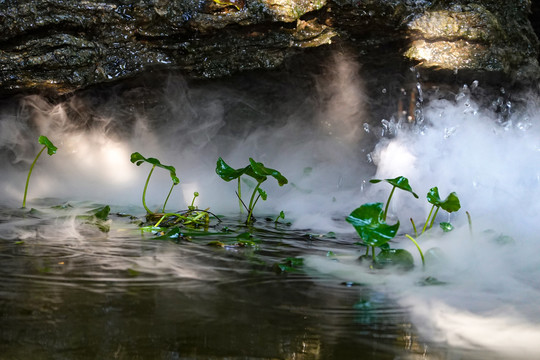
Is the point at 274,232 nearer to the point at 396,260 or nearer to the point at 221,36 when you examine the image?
the point at 396,260

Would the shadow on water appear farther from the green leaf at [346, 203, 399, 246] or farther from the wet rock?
the wet rock

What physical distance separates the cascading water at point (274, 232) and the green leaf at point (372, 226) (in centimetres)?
14

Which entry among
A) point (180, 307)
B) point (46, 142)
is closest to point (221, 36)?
point (46, 142)

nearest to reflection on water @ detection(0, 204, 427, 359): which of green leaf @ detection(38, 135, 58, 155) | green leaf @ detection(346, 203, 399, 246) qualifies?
green leaf @ detection(346, 203, 399, 246)

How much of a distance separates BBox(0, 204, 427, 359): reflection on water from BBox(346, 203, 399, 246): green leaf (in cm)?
27

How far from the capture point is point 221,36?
154 inches

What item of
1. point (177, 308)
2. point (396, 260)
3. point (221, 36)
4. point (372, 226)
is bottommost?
point (177, 308)

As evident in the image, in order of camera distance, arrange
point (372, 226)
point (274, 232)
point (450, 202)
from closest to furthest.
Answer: point (372, 226)
point (450, 202)
point (274, 232)

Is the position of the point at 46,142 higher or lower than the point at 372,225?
higher

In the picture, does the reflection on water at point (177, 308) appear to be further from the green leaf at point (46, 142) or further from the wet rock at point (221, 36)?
the wet rock at point (221, 36)

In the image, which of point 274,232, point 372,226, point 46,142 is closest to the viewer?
point 372,226

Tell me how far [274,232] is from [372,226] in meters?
0.96

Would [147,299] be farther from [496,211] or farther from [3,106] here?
[3,106]

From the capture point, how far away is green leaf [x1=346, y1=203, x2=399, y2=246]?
192cm
